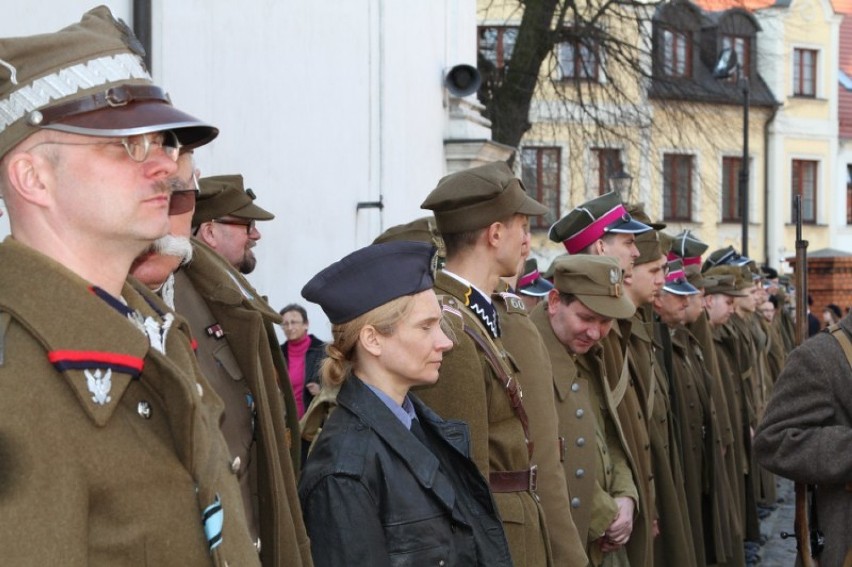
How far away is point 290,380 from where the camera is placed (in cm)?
523

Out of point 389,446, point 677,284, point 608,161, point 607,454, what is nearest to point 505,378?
point 389,446

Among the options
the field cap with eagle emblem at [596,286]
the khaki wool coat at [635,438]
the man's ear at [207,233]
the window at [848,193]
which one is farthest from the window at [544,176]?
the man's ear at [207,233]

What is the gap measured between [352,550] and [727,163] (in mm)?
38651

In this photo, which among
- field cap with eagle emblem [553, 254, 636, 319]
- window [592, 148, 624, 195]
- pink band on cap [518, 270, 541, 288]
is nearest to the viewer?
field cap with eagle emblem [553, 254, 636, 319]

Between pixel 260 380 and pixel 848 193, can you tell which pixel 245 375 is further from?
pixel 848 193

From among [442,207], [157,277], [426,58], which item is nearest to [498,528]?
[157,277]

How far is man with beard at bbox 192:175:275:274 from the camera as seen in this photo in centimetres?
568

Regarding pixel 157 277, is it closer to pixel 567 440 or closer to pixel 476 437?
pixel 476 437

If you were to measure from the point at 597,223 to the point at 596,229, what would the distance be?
0.11 ft

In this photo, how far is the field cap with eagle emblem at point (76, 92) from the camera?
8.61 feet

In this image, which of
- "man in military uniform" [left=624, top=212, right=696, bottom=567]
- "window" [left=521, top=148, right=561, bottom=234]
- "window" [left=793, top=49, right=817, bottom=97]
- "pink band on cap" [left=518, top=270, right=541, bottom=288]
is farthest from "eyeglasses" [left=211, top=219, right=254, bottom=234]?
"window" [left=793, top=49, right=817, bottom=97]

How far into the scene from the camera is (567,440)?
6.22 m

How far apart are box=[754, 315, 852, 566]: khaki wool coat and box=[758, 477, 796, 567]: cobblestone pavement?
14.7 feet

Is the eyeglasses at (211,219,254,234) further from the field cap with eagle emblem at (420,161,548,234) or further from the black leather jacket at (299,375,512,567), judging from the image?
the black leather jacket at (299,375,512,567)
